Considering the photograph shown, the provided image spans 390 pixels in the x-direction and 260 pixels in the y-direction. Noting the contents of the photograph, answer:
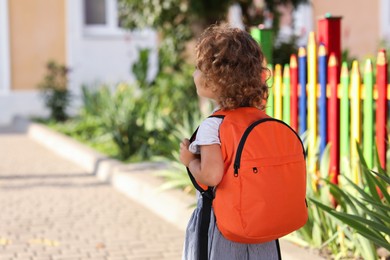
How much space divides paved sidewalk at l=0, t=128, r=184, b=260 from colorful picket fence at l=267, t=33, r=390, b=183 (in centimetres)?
126

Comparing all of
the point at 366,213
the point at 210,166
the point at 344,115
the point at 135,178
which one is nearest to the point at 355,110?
the point at 344,115

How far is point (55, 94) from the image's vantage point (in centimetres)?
1506

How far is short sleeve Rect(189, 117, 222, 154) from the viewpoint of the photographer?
10.4 feet

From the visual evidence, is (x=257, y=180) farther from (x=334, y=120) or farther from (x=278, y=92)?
(x=278, y=92)

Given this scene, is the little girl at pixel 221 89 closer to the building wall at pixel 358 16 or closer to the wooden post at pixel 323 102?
the wooden post at pixel 323 102

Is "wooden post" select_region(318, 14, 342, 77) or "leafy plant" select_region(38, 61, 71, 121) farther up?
"wooden post" select_region(318, 14, 342, 77)

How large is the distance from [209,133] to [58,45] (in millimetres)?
14683

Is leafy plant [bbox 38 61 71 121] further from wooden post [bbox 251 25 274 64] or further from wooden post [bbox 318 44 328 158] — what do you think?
wooden post [bbox 318 44 328 158]

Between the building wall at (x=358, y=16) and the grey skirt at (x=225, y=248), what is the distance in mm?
15223

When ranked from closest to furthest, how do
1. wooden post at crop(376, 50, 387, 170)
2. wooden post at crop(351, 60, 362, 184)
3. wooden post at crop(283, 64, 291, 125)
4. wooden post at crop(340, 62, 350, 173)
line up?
1. wooden post at crop(376, 50, 387, 170)
2. wooden post at crop(351, 60, 362, 184)
3. wooden post at crop(340, 62, 350, 173)
4. wooden post at crop(283, 64, 291, 125)

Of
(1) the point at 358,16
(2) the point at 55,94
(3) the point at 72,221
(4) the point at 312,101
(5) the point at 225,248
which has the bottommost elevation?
(3) the point at 72,221

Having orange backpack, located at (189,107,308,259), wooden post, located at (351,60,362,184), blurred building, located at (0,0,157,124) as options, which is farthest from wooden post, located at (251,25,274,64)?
blurred building, located at (0,0,157,124)

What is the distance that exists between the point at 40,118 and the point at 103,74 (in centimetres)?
257

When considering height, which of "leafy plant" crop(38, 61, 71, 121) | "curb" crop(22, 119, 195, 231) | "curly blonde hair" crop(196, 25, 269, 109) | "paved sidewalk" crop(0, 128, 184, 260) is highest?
"curly blonde hair" crop(196, 25, 269, 109)
